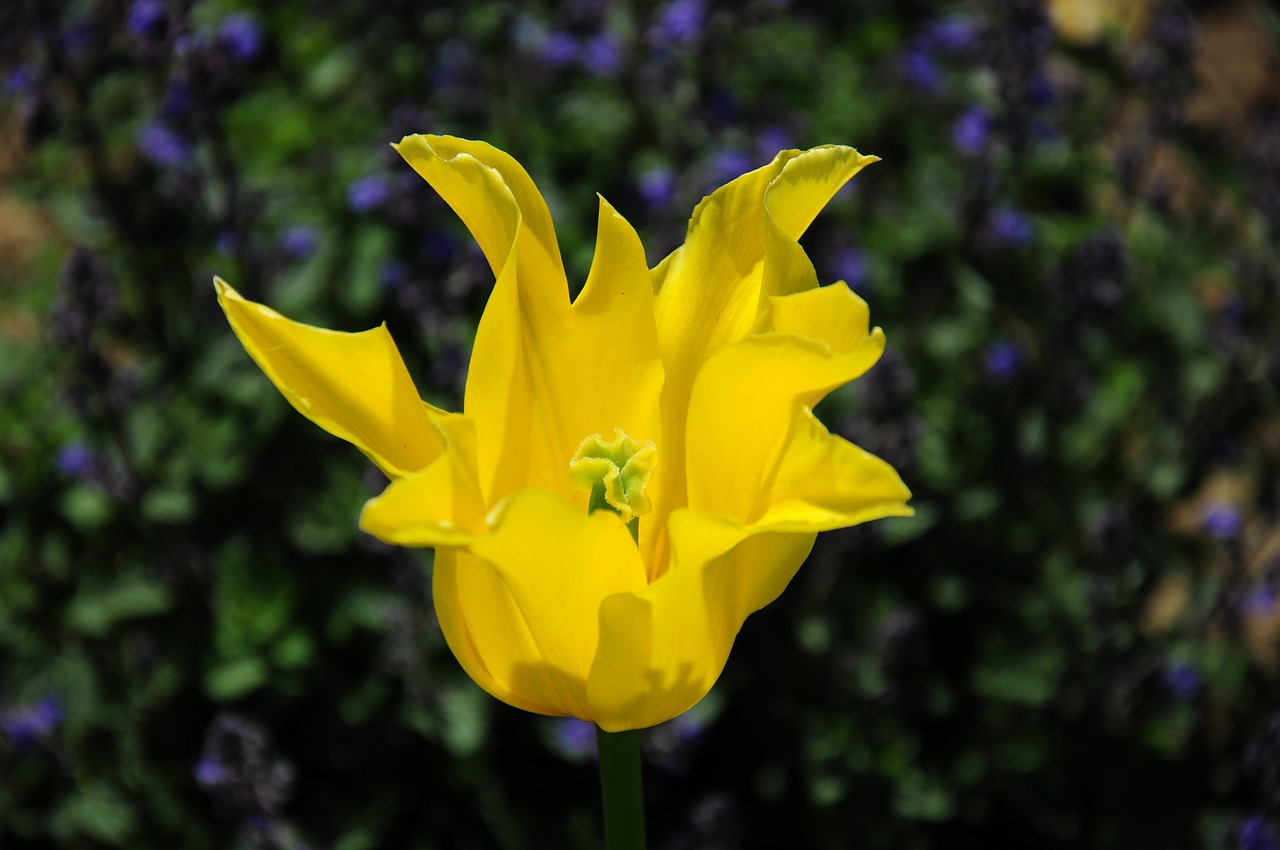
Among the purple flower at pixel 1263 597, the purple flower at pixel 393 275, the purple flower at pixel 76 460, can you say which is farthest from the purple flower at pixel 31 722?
the purple flower at pixel 1263 597

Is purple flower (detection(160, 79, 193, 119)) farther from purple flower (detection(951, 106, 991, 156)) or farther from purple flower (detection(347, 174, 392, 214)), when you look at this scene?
purple flower (detection(951, 106, 991, 156))

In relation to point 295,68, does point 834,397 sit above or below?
below

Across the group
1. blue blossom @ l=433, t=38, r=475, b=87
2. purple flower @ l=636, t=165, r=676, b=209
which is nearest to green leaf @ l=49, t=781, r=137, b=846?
purple flower @ l=636, t=165, r=676, b=209

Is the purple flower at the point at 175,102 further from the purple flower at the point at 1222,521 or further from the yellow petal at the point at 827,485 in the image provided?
the purple flower at the point at 1222,521

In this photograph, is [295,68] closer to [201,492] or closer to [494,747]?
[201,492]

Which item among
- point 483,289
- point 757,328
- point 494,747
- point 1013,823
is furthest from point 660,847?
point 757,328
